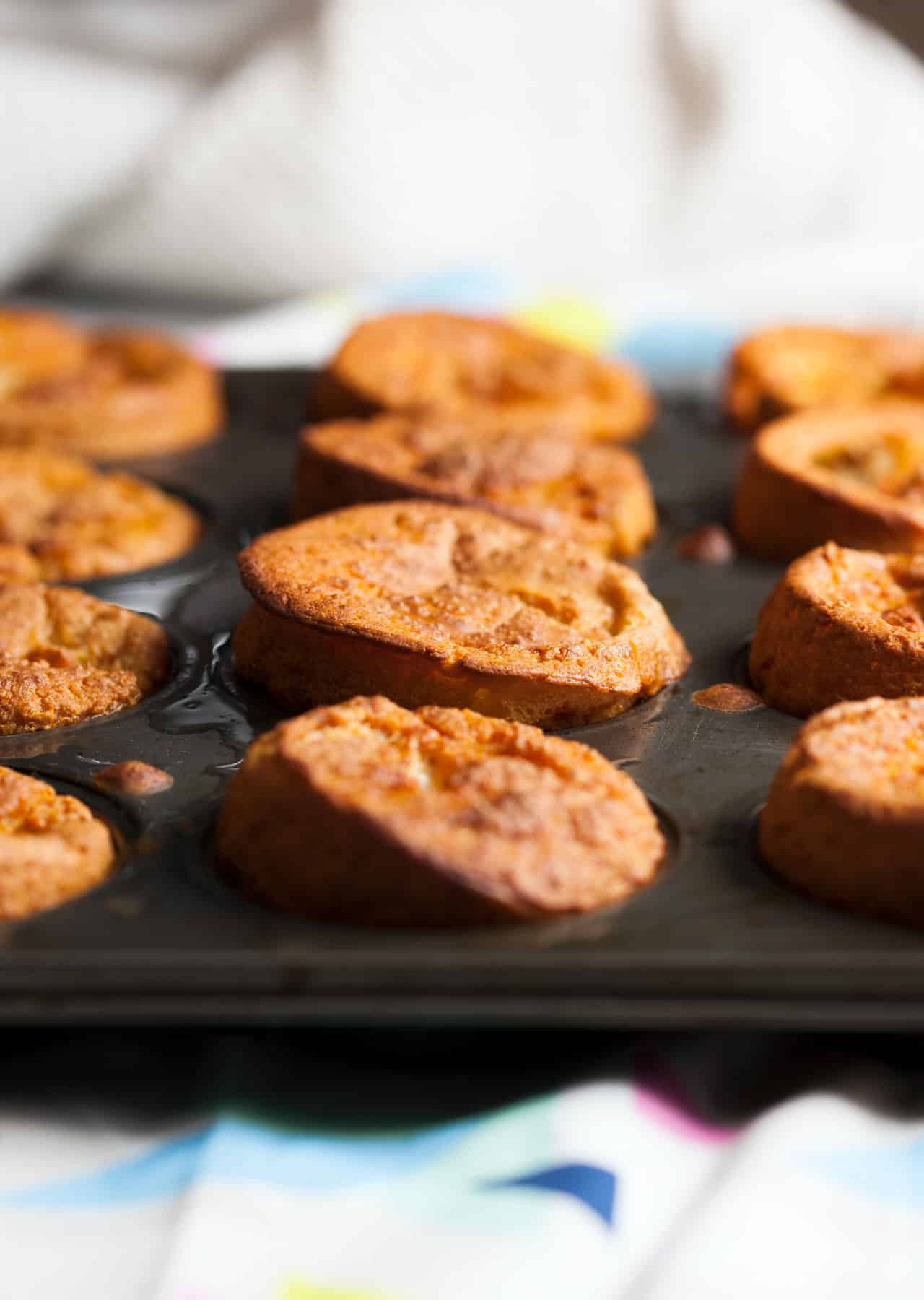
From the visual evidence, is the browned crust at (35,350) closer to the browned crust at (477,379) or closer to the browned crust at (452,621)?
the browned crust at (477,379)

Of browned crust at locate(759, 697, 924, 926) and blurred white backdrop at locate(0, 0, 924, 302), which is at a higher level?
blurred white backdrop at locate(0, 0, 924, 302)

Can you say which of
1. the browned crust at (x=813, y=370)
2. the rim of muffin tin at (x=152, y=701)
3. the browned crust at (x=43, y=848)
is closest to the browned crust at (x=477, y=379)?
the browned crust at (x=813, y=370)

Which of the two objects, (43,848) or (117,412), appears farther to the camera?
(117,412)

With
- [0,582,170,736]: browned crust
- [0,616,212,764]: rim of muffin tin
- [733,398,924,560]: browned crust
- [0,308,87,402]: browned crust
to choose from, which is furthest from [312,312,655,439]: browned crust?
[0,582,170,736]: browned crust

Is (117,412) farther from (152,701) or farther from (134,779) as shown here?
(134,779)

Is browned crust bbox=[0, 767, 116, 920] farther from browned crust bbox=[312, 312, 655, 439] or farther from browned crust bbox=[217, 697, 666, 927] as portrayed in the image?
browned crust bbox=[312, 312, 655, 439]

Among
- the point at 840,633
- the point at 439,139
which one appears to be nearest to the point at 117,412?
the point at 840,633
